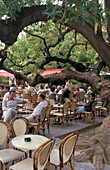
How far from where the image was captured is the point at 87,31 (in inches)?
209

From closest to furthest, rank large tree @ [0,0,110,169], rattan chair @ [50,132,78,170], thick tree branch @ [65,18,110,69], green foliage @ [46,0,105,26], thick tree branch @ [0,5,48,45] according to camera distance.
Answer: rattan chair @ [50,132,78,170]
green foliage @ [46,0,105,26]
large tree @ [0,0,110,169]
thick tree branch @ [0,5,48,45]
thick tree branch @ [65,18,110,69]

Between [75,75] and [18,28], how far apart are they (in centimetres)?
337


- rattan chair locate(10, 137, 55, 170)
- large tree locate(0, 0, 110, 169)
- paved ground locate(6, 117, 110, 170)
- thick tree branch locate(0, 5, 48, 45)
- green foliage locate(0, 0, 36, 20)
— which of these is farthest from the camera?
paved ground locate(6, 117, 110, 170)

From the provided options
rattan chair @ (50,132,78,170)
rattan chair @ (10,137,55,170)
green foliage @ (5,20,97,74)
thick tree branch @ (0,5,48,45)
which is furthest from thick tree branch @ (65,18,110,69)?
green foliage @ (5,20,97,74)

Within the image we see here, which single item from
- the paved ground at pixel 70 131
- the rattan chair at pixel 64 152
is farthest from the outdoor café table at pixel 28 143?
the paved ground at pixel 70 131

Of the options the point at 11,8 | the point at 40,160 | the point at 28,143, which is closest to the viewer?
the point at 40,160

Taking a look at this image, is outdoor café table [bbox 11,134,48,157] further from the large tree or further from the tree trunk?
the large tree

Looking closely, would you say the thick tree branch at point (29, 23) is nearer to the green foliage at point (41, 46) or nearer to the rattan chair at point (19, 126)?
the rattan chair at point (19, 126)

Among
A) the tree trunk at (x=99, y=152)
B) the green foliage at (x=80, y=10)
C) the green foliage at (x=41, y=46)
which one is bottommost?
the tree trunk at (x=99, y=152)

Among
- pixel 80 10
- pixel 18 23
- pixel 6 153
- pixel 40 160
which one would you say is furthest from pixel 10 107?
pixel 80 10

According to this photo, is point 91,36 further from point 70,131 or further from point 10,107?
point 70,131

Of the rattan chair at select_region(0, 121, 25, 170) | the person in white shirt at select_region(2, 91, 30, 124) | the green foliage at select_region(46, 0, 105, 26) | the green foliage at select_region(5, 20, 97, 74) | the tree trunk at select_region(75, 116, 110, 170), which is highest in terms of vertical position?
the green foliage at select_region(5, 20, 97, 74)

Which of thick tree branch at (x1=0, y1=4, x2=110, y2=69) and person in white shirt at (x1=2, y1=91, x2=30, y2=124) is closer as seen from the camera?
thick tree branch at (x1=0, y1=4, x2=110, y2=69)

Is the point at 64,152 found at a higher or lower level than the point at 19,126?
lower
